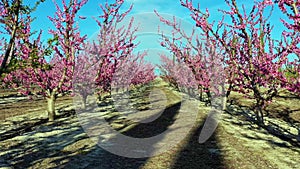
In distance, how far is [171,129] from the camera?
8.09 meters

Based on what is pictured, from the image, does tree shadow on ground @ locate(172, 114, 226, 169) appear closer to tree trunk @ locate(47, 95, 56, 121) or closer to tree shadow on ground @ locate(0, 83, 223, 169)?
tree shadow on ground @ locate(0, 83, 223, 169)

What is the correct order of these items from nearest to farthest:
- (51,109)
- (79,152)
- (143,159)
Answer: (143,159) < (79,152) < (51,109)

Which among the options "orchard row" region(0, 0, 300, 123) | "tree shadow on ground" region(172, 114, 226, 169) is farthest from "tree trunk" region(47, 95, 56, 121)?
"tree shadow on ground" region(172, 114, 226, 169)

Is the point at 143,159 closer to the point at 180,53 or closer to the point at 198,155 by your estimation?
the point at 198,155

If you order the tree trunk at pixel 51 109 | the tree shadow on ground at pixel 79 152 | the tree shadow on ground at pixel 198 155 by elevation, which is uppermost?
the tree trunk at pixel 51 109

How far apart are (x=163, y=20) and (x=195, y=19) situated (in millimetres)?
2830

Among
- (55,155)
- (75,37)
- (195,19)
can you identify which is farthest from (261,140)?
(75,37)

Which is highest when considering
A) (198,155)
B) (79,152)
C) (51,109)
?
(51,109)

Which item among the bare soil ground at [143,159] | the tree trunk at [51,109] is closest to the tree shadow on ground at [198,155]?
the bare soil ground at [143,159]

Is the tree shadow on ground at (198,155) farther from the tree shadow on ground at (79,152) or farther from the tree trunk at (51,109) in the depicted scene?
the tree trunk at (51,109)

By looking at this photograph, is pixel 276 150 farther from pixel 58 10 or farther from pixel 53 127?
pixel 58 10

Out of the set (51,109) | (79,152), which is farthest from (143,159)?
(51,109)

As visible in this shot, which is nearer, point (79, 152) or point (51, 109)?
point (79, 152)

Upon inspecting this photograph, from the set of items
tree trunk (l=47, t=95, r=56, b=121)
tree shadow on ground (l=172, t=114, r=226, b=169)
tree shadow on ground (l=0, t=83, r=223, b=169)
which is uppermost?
tree trunk (l=47, t=95, r=56, b=121)
